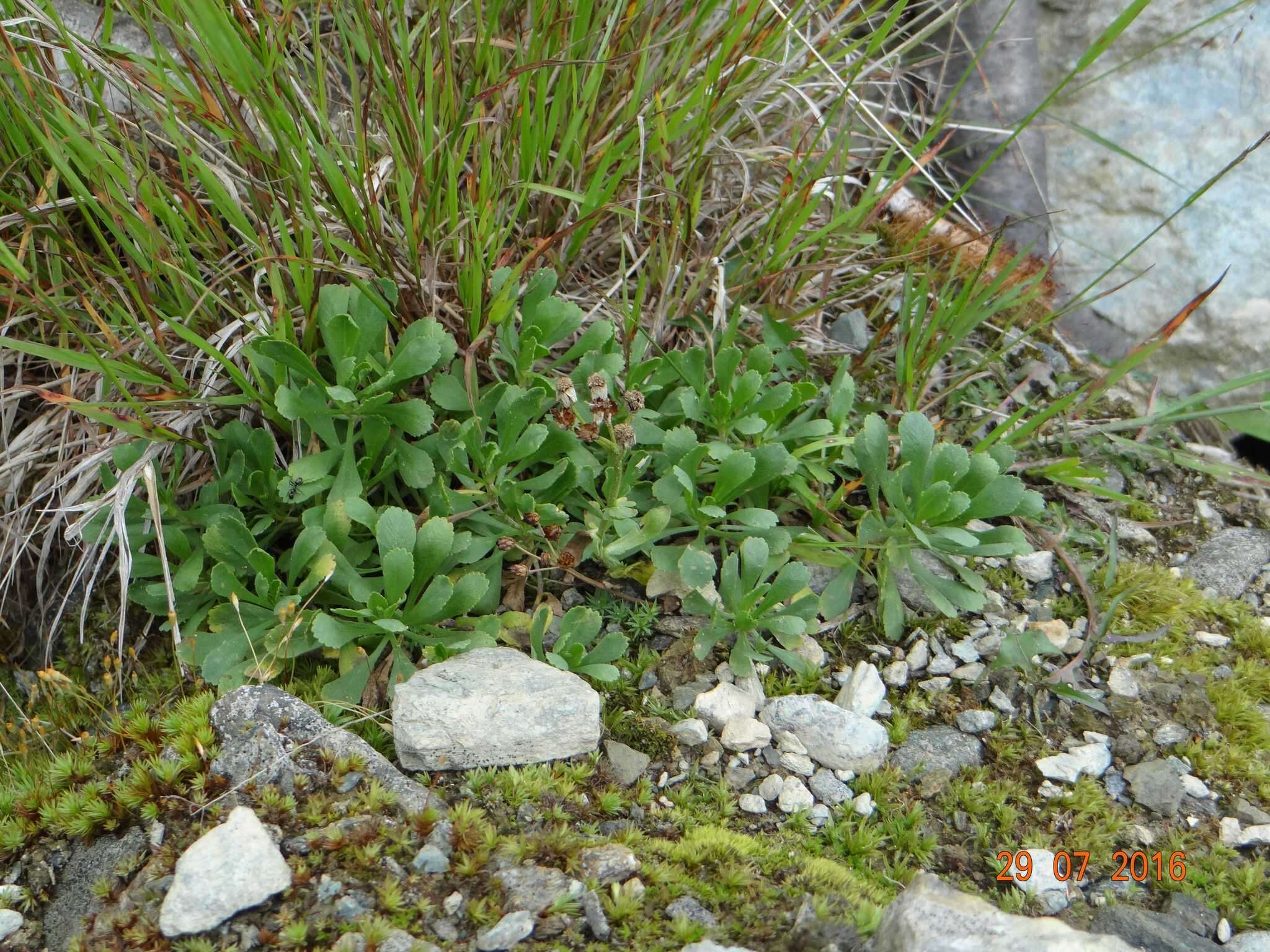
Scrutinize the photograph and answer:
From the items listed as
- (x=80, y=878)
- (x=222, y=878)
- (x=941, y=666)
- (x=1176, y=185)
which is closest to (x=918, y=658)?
(x=941, y=666)

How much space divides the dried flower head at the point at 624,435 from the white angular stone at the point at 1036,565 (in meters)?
1.29

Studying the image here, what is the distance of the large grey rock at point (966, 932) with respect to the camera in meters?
1.58

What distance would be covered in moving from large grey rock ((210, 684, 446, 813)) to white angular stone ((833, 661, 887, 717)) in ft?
3.49

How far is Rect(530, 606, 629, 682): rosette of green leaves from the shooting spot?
239 cm

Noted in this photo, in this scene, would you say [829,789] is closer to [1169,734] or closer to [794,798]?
[794,798]

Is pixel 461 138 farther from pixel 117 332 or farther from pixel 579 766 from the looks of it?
pixel 579 766

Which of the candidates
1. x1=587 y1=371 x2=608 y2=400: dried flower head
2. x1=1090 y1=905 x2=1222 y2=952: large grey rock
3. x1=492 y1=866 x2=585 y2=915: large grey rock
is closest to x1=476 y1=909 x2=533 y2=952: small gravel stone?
x1=492 y1=866 x2=585 y2=915: large grey rock

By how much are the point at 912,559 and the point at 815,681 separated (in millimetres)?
445

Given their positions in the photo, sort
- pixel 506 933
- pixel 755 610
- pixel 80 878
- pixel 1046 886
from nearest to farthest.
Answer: pixel 506 933 → pixel 80 878 → pixel 1046 886 → pixel 755 610

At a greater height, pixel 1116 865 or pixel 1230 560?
pixel 1230 560

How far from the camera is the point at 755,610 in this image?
2.48m

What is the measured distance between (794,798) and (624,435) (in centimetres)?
97

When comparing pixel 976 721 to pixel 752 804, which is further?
pixel 976 721

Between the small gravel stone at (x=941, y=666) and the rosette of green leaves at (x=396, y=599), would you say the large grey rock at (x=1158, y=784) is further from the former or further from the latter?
the rosette of green leaves at (x=396, y=599)
